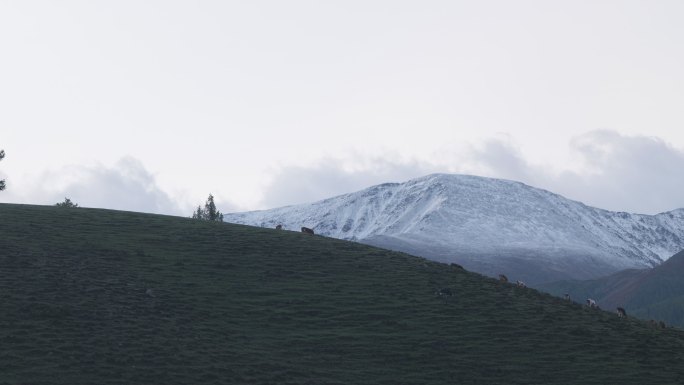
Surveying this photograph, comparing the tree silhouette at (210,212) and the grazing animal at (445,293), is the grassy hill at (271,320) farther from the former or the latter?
the tree silhouette at (210,212)

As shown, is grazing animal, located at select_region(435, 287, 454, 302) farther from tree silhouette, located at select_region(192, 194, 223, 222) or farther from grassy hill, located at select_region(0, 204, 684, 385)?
tree silhouette, located at select_region(192, 194, 223, 222)

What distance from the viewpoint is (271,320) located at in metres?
65.9

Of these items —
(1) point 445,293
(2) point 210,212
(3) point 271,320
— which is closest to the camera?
(3) point 271,320

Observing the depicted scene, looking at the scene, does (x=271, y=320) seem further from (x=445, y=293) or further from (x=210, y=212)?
(x=210, y=212)

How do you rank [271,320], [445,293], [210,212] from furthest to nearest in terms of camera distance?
[210,212], [445,293], [271,320]

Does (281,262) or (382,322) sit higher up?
(281,262)

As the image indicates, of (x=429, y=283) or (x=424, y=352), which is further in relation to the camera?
(x=429, y=283)

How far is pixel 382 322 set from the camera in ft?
223

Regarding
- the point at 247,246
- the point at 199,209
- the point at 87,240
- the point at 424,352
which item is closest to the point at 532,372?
the point at 424,352

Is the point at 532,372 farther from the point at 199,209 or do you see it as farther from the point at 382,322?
the point at 199,209

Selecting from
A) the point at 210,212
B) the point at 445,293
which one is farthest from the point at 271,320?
the point at 210,212

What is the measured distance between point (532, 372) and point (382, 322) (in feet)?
40.0

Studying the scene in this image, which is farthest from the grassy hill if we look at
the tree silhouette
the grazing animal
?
the tree silhouette

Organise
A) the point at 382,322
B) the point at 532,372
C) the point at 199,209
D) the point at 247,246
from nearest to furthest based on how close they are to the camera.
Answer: the point at 532,372 → the point at 382,322 → the point at 247,246 → the point at 199,209
